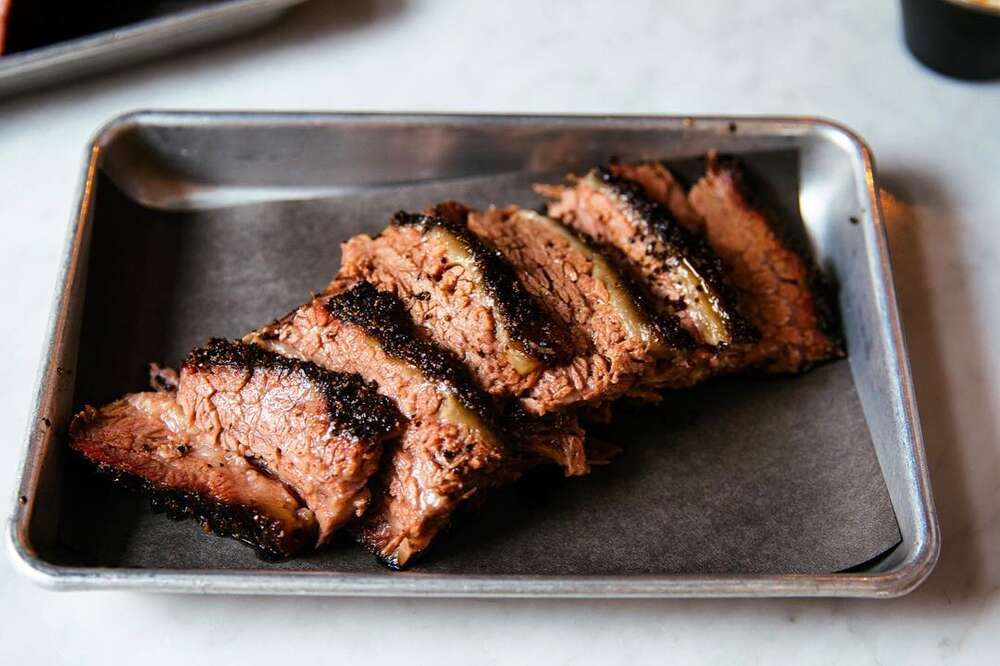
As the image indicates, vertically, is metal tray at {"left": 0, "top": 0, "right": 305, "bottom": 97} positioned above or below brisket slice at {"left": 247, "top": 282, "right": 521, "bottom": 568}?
above

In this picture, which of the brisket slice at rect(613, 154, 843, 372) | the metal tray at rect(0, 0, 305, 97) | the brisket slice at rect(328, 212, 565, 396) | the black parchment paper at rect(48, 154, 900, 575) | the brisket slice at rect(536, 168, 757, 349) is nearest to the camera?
the brisket slice at rect(328, 212, 565, 396)

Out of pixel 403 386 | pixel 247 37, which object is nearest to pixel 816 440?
pixel 403 386

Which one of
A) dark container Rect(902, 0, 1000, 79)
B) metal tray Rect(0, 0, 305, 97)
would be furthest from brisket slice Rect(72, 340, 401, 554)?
dark container Rect(902, 0, 1000, 79)

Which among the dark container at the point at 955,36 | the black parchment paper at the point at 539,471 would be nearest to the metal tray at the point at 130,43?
the black parchment paper at the point at 539,471

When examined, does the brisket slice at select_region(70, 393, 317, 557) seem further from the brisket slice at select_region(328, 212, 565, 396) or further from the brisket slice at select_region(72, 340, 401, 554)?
the brisket slice at select_region(328, 212, 565, 396)

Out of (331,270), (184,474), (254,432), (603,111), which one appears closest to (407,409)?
(254,432)

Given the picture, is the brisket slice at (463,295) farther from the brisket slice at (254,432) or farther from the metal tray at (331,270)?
the metal tray at (331,270)
